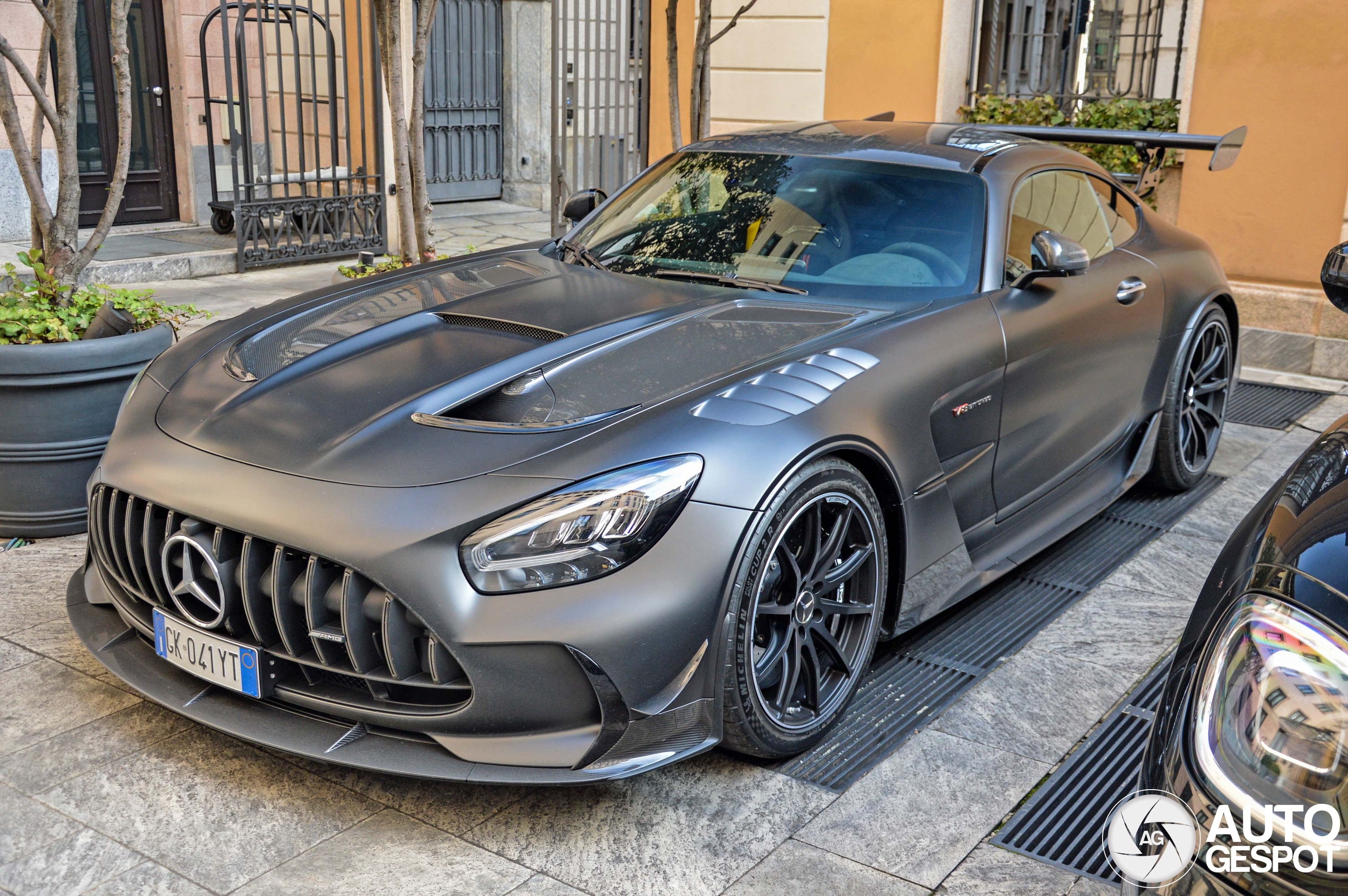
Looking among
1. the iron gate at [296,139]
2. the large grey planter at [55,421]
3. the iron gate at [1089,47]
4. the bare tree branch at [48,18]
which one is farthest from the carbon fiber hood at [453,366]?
the iron gate at [1089,47]

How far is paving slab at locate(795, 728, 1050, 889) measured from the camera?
2639 millimetres

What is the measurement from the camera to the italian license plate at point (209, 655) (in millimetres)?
2580

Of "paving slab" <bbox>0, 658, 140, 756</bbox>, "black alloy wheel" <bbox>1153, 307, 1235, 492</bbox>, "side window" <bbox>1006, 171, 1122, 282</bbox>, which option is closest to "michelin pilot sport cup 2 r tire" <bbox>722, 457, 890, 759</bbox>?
"side window" <bbox>1006, 171, 1122, 282</bbox>

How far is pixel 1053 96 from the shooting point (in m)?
8.92

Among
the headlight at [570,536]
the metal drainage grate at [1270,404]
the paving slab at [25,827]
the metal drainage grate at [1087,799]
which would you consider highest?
the headlight at [570,536]

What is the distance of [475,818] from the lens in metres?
2.73

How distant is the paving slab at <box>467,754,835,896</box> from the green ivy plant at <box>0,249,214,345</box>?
105 inches

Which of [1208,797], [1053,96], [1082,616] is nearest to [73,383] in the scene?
[1082,616]

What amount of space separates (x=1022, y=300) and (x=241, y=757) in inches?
101

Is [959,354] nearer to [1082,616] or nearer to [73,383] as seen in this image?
[1082,616]

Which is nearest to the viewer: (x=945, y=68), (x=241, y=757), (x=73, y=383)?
(x=241, y=757)

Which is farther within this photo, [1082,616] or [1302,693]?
[1082,616]

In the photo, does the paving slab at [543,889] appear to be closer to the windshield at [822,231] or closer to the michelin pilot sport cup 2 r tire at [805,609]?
the michelin pilot sport cup 2 r tire at [805,609]

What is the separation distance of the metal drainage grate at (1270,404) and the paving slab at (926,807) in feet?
13.0
